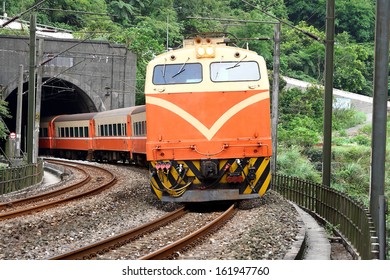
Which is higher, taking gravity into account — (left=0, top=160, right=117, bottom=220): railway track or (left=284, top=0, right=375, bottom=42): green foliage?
(left=284, top=0, right=375, bottom=42): green foliage

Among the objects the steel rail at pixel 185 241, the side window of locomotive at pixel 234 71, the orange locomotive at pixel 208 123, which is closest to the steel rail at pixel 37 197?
the orange locomotive at pixel 208 123

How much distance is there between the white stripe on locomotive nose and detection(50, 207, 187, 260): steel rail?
5.61 ft

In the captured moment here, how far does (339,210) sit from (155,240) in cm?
416

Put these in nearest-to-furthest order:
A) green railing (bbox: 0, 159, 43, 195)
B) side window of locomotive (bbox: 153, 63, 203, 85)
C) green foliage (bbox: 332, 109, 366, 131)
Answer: side window of locomotive (bbox: 153, 63, 203, 85) → green railing (bbox: 0, 159, 43, 195) → green foliage (bbox: 332, 109, 366, 131)

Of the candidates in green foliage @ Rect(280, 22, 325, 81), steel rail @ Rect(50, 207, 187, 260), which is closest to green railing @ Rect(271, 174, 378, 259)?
steel rail @ Rect(50, 207, 187, 260)

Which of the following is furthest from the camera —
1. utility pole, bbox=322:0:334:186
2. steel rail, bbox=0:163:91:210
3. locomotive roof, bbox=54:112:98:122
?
locomotive roof, bbox=54:112:98:122

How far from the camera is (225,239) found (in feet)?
40.3

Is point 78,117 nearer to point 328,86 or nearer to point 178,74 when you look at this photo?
point 328,86

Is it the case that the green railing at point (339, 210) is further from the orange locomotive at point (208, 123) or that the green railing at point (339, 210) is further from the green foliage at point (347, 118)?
the green foliage at point (347, 118)

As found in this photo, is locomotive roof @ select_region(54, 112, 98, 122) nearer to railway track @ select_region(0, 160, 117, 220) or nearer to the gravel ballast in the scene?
railway track @ select_region(0, 160, 117, 220)

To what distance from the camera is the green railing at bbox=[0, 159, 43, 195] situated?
73.9ft

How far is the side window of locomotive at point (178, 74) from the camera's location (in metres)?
16.0
